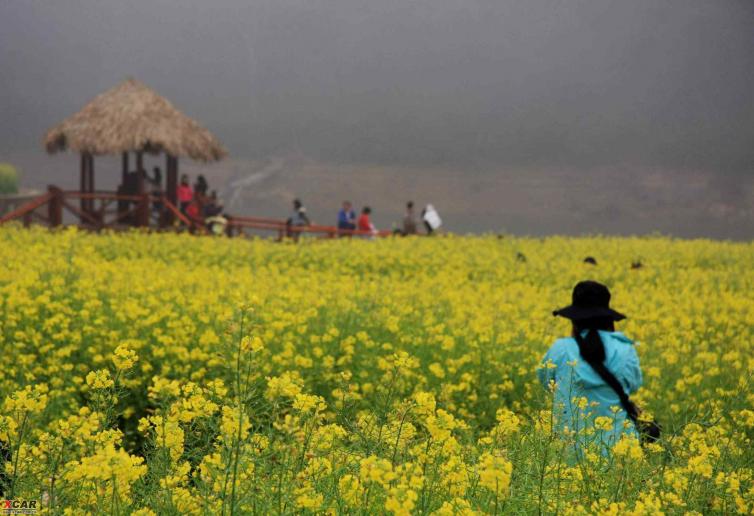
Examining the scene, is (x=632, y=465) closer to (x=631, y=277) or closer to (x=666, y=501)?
(x=666, y=501)

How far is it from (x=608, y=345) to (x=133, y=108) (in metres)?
20.5

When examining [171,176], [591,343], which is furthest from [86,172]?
[591,343]

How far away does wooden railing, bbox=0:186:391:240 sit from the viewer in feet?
61.8

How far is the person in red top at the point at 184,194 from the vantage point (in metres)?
21.6

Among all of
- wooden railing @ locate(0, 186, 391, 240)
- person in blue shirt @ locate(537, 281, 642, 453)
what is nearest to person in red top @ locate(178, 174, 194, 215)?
wooden railing @ locate(0, 186, 391, 240)

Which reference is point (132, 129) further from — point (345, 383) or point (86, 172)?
point (345, 383)

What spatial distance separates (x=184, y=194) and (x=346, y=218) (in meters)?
4.35

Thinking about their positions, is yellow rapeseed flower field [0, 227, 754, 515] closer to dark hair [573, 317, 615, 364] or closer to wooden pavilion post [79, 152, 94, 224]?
dark hair [573, 317, 615, 364]

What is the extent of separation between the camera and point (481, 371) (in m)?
6.56

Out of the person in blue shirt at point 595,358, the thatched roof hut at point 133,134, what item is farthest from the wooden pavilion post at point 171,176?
the person in blue shirt at point 595,358

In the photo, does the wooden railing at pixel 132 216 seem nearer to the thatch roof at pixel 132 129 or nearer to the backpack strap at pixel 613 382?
the thatch roof at pixel 132 129

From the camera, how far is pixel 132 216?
20.5 meters

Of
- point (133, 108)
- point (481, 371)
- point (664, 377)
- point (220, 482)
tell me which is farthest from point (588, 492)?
point (133, 108)

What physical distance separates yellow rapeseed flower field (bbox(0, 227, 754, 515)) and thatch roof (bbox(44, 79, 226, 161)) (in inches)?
263
